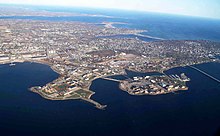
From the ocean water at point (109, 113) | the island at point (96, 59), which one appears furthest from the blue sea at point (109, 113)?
the island at point (96, 59)

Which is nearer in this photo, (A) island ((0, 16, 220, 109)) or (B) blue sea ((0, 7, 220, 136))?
(B) blue sea ((0, 7, 220, 136))

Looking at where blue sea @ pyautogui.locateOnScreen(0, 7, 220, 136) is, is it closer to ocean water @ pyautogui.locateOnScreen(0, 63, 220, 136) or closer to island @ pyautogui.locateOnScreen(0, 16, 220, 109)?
ocean water @ pyautogui.locateOnScreen(0, 63, 220, 136)

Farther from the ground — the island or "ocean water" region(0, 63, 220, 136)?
the island

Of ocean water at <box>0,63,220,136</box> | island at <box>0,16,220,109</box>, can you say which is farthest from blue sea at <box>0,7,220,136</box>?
island at <box>0,16,220,109</box>

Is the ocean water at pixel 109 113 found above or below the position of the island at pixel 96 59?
below

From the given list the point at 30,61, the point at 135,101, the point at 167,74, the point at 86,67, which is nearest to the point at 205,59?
the point at 167,74

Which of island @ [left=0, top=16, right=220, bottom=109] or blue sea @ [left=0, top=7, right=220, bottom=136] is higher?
island @ [left=0, top=16, right=220, bottom=109]

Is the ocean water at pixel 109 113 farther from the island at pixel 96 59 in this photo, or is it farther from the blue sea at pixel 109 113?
the island at pixel 96 59

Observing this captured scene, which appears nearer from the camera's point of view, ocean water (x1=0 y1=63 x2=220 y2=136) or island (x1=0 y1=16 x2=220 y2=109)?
ocean water (x1=0 y1=63 x2=220 y2=136)
